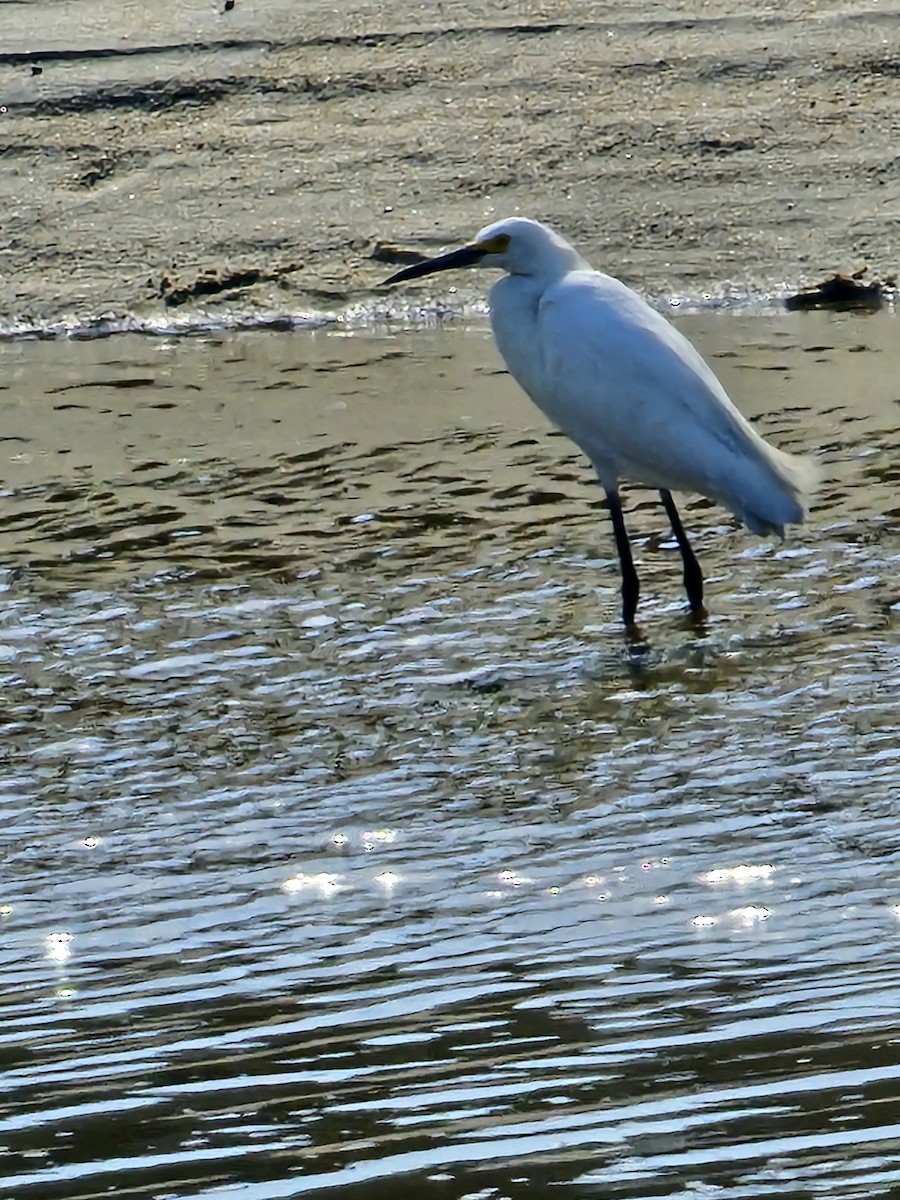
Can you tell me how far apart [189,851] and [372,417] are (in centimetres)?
410

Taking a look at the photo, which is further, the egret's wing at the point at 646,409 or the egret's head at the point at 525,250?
the egret's head at the point at 525,250

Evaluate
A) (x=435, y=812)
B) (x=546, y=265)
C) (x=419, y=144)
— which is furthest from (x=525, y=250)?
(x=419, y=144)

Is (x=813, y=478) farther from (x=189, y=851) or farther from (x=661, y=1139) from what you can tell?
(x=661, y=1139)

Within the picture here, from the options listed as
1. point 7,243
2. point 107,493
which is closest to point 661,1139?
point 107,493

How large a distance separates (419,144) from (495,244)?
460cm

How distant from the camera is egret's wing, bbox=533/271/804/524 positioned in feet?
20.5

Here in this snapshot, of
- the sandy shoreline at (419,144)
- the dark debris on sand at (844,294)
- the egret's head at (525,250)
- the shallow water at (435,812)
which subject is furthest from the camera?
the sandy shoreline at (419,144)

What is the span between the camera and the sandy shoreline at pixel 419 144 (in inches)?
413

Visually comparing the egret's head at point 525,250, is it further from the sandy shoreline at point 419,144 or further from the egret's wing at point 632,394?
the sandy shoreline at point 419,144

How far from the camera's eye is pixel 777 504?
6.17 m

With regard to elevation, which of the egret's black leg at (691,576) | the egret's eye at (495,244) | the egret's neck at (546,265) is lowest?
the egret's black leg at (691,576)

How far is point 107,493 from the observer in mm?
7695

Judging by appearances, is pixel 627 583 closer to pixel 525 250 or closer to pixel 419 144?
pixel 525 250

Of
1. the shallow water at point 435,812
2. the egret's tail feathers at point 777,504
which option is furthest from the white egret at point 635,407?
the shallow water at point 435,812
